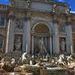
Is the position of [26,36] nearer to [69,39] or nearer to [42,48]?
[42,48]

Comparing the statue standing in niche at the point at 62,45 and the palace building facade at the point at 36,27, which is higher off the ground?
the palace building facade at the point at 36,27

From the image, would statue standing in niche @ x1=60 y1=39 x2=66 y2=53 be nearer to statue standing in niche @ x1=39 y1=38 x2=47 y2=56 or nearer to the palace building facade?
the palace building facade

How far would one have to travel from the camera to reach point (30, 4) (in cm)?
2981

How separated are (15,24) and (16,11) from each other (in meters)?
2.07

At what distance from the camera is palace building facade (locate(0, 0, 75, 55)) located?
28.0m

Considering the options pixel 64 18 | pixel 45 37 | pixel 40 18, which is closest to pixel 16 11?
pixel 40 18

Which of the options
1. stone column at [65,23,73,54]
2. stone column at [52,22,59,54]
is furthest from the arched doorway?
stone column at [65,23,73,54]

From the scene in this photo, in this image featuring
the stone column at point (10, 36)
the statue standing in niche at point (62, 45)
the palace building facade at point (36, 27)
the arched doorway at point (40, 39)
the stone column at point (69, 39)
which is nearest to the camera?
the stone column at point (10, 36)

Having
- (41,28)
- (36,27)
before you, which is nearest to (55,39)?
(41,28)

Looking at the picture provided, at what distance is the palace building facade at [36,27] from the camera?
1101 inches

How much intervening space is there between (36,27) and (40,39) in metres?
2.06

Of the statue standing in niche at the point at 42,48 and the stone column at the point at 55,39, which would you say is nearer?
the statue standing in niche at the point at 42,48

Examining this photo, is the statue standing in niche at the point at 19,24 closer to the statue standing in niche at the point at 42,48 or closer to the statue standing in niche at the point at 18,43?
the statue standing in niche at the point at 18,43

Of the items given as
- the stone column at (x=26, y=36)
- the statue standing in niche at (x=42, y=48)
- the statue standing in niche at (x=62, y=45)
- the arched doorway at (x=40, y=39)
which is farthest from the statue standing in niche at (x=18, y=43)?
the statue standing in niche at (x=62, y=45)
